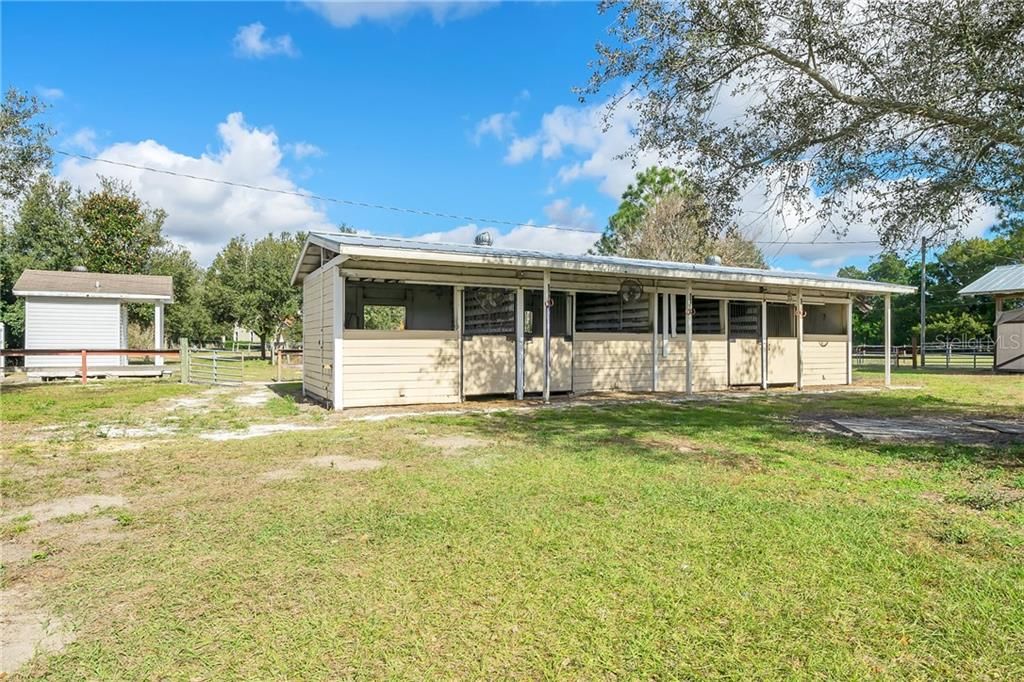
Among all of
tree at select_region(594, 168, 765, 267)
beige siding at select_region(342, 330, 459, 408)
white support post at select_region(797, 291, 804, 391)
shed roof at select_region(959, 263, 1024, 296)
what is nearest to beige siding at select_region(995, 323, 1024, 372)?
shed roof at select_region(959, 263, 1024, 296)

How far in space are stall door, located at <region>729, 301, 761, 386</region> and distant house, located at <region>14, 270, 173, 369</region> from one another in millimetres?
17003

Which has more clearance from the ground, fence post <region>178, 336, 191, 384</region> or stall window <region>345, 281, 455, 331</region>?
stall window <region>345, 281, 455, 331</region>

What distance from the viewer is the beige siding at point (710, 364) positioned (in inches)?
491

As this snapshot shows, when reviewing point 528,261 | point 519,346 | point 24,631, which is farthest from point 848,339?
point 24,631

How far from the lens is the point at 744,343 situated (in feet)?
42.8

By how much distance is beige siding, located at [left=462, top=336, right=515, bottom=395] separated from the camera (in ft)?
32.9

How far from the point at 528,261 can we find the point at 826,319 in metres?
9.46

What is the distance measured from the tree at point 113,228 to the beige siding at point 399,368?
29.6 metres

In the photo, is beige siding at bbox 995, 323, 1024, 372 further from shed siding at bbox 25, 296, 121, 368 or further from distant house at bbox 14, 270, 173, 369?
shed siding at bbox 25, 296, 121, 368

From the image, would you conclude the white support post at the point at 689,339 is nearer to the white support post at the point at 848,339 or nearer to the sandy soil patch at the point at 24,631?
the white support post at the point at 848,339

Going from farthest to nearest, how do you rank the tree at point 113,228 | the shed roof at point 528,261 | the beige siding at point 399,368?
the tree at point 113,228, the beige siding at point 399,368, the shed roof at point 528,261

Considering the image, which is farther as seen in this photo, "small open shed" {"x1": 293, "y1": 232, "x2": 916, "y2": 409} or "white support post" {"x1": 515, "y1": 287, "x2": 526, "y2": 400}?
"white support post" {"x1": 515, "y1": 287, "x2": 526, "y2": 400}

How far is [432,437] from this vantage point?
21.0 ft

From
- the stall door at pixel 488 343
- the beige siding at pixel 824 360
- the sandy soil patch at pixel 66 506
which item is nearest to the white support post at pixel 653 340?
the stall door at pixel 488 343
